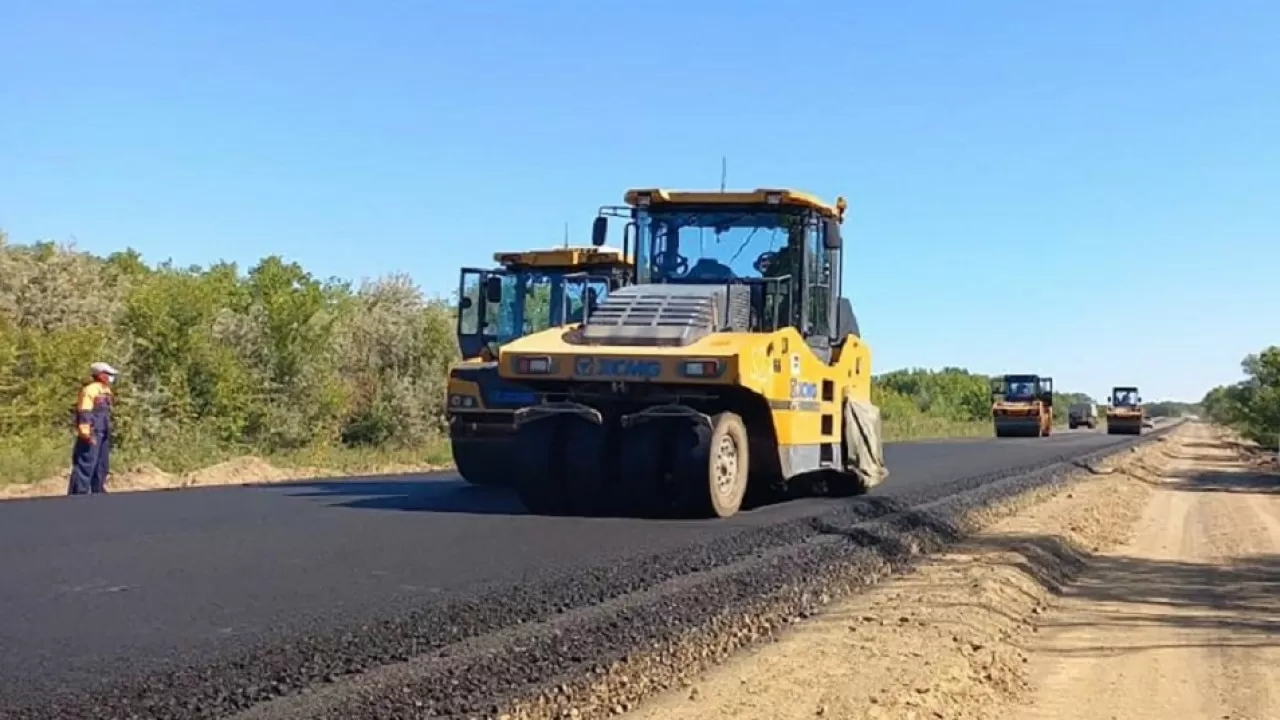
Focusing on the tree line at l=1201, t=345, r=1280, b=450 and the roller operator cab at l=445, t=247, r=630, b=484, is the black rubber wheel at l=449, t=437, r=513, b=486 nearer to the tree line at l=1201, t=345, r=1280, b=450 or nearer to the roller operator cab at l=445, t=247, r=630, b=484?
the roller operator cab at l=445, t=247, r=630, b=484

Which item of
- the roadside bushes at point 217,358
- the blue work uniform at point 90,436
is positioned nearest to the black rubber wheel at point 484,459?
the blue work uniform at point 90,436

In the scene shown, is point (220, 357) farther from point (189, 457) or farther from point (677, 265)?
point (677, 265)

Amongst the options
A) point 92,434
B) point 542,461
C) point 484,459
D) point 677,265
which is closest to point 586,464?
point 542,461

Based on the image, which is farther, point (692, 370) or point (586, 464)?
point (586, 464)

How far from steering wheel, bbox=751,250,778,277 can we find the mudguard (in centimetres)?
180

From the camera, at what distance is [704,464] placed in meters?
10.4

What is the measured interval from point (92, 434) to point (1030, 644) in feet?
32.0

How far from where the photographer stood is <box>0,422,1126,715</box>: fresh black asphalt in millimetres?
5301

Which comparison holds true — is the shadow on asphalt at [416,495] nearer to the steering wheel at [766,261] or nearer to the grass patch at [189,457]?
the steering wheel at [766,261]

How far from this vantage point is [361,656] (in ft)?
17.4

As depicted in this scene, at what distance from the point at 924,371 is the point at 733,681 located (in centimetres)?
9529

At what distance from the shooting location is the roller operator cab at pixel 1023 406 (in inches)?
1864

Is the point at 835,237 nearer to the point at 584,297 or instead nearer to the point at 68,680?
the point at 584,297

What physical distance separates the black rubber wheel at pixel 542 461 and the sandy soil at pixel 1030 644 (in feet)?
10.3
